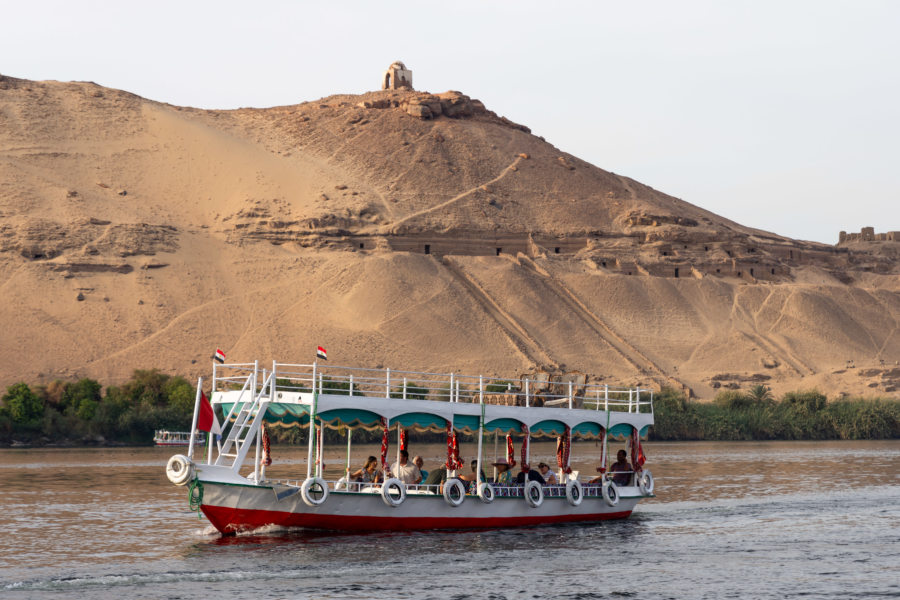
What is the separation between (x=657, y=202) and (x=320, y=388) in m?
90.0

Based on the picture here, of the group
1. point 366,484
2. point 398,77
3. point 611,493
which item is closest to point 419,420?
point 366,484

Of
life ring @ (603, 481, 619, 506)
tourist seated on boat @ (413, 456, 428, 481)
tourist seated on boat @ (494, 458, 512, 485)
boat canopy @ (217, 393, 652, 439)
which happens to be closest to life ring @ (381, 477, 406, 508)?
tourist seated on boat @ (413, 456, 428, 481)

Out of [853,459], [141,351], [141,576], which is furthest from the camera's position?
[141,351]

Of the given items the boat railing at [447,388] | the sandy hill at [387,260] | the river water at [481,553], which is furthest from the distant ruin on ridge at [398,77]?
the river water at [481,553]

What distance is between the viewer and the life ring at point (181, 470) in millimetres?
21766

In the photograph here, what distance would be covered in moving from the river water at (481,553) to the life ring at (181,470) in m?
1.39

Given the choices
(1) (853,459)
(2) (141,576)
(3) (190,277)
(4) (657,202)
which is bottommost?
(2) (141,576)

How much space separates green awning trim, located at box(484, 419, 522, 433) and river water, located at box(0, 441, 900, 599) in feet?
7.14

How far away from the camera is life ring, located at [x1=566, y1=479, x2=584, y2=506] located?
87.4 feet

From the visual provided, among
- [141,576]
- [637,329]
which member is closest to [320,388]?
[141,576]

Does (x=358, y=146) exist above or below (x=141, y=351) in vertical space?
above

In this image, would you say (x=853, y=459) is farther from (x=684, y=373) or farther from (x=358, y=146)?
(x=358, y=146)

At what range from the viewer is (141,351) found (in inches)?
2837

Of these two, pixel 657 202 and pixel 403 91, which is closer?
pixel 657 202
